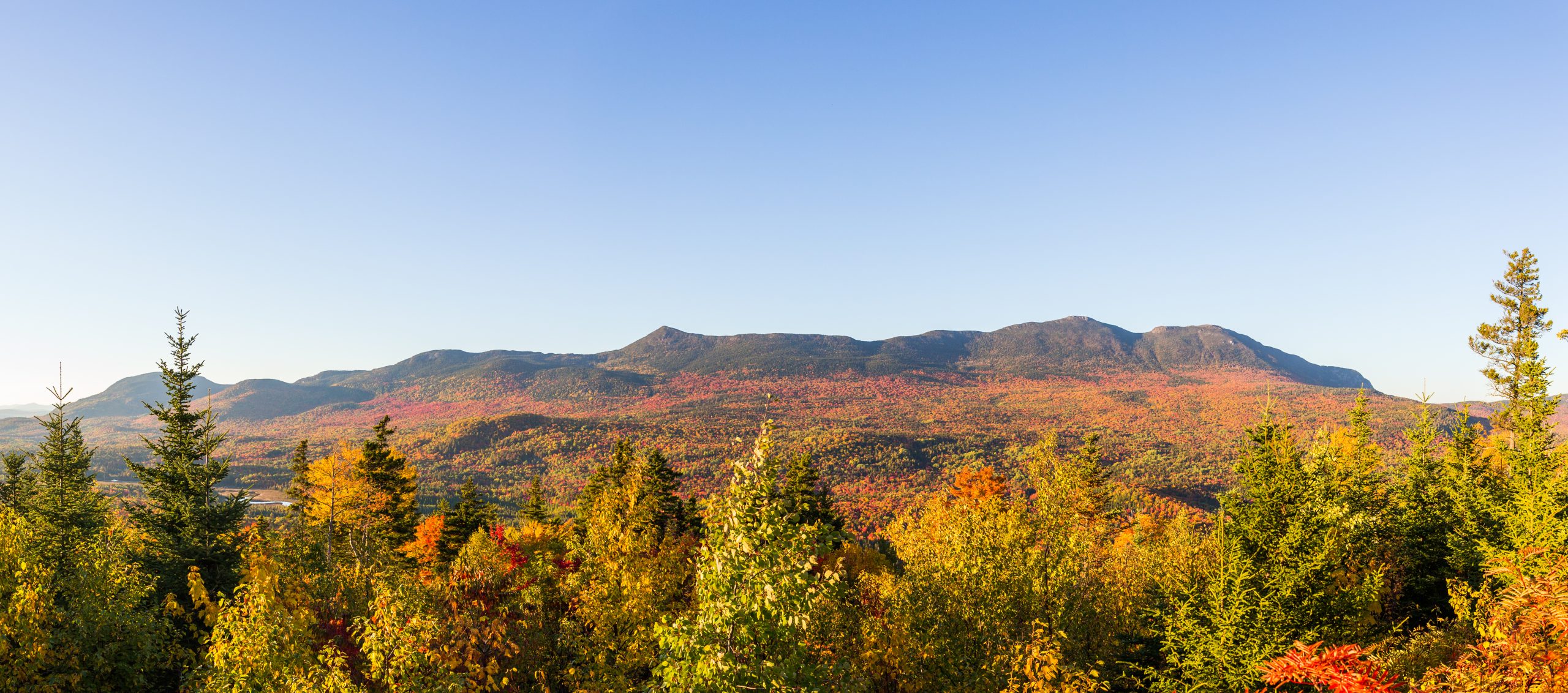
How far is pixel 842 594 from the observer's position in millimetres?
18250

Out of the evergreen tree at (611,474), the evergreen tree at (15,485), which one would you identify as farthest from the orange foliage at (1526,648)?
the evergreen tree at (15,485)

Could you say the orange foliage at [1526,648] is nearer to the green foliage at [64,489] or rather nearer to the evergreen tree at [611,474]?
the evergreen tree at [611,474]

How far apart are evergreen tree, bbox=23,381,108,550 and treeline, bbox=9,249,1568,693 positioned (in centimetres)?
22

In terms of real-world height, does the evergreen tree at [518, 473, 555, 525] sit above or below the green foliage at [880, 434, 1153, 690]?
below

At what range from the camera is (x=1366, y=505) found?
28938 mm

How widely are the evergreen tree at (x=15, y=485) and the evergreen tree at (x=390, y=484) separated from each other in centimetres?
1471

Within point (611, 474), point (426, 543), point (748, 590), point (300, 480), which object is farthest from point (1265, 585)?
point (300, 480)

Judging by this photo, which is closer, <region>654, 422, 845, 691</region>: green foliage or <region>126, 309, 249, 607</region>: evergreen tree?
<region>654, 422, 845, 691</region>: green foliage

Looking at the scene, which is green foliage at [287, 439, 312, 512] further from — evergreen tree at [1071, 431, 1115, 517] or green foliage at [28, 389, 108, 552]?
evergreen tree at [1071, 431, 1115, 517]

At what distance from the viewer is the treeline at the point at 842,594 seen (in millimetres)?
9141

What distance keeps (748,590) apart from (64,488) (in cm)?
4037

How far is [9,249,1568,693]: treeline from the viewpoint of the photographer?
30.0ft

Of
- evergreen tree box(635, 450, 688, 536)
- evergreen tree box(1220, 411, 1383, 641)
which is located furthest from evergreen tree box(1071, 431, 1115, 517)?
evergreen tree box(635, 450, 688, 536)

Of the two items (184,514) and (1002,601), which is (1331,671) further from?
(184,514)
